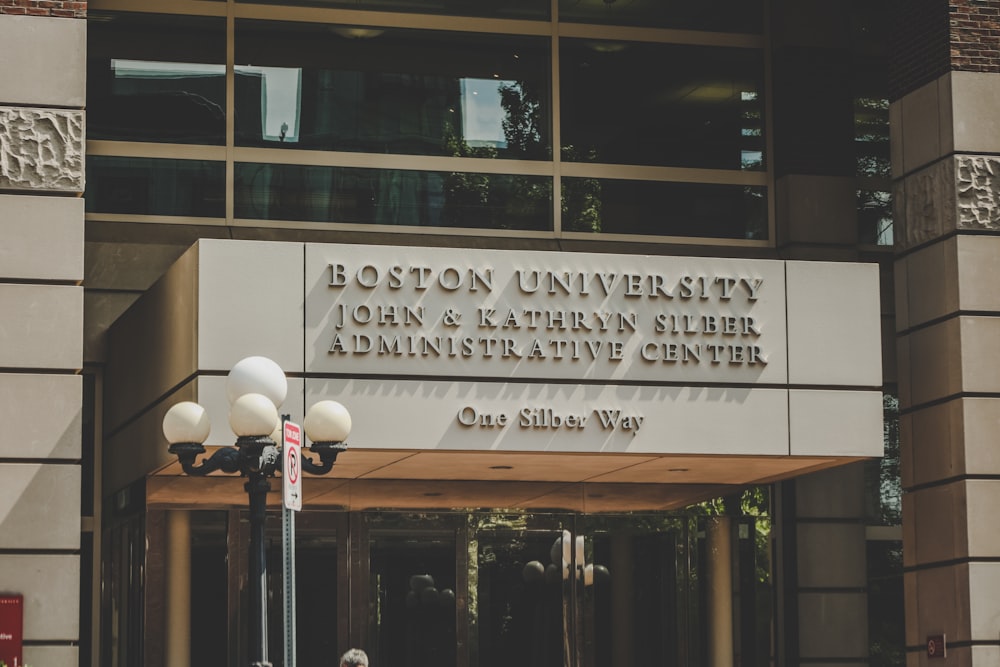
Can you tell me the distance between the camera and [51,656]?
14.0 metres

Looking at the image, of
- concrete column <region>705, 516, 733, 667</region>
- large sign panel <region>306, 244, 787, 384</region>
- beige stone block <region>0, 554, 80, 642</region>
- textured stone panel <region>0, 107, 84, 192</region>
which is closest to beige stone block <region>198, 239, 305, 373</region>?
large sign panel <region>306, 244, 787, 384</region>

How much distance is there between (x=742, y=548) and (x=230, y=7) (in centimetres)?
859

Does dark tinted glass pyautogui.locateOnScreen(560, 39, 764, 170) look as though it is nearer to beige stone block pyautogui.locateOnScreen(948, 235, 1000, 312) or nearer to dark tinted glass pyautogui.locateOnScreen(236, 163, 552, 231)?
dark tinted glass pyautogui.locateOnScreen(236, 163, 552, 231)

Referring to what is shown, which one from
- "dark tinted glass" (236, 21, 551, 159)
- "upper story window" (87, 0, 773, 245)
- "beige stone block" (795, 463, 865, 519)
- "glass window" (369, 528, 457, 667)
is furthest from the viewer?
"beige stone block" (795, 463, 865, 519)

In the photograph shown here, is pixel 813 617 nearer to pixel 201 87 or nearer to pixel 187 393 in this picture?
pixel 187 393

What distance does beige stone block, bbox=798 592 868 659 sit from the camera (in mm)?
18562

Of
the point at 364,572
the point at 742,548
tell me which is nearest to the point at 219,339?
the point at 364,572

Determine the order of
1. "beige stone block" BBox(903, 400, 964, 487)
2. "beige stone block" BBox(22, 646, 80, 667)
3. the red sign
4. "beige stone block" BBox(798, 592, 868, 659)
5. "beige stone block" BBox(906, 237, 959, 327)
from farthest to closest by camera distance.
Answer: "beige stone block" BBox(798, 592, 868, 659) < "beige stone block" BBox(906, 237, 959, 327) < "beige stone block" BBox(903, 400, 964, 487) < "beige stone block" BBox(22, 646, 80, 667) < the red sign

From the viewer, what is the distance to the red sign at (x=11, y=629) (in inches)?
544

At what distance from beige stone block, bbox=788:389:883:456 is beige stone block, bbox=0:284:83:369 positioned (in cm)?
679

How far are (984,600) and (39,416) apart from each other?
9.16 metres

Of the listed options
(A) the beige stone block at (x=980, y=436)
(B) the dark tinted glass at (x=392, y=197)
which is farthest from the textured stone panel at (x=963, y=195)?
(B) the dark tinted glass at (x=392, y=197)

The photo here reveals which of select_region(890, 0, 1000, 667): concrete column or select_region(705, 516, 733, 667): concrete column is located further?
select_region(705, 516, 733, 667): concrete column

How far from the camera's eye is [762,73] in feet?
64.3
